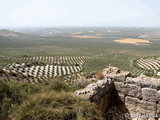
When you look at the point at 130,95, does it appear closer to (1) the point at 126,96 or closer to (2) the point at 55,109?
(1) the point at 126,96

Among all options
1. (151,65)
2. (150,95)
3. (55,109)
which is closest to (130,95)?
(150,95)

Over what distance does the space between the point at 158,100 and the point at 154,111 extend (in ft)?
2.46

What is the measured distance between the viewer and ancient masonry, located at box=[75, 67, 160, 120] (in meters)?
7.64

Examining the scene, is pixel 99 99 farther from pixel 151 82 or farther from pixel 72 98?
pixel 151 82

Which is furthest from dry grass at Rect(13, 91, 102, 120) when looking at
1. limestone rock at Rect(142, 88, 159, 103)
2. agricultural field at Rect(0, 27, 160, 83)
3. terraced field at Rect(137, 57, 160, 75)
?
terraced field at Rect(137, 57, 160, 75)

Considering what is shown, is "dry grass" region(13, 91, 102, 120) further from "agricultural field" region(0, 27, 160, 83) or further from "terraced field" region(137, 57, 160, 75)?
"terraced field" region(137, 57, 160, 75)

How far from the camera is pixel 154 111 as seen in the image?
25.4ft

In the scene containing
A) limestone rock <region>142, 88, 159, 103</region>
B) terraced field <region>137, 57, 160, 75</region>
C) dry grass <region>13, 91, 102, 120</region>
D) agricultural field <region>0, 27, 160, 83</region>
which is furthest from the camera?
terraced field <region>137, 57, 160, 75</region>

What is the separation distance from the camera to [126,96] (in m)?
8.76

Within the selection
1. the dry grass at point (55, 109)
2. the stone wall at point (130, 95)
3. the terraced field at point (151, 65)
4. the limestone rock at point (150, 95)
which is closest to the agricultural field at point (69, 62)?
the terraced field at point (151, 65)

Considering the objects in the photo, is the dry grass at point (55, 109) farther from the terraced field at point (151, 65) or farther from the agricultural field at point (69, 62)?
the terraced field at point (151, 65)

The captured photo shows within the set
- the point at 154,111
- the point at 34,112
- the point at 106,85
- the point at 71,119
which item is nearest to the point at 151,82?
the point at 154,111

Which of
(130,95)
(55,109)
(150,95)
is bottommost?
(130,95)

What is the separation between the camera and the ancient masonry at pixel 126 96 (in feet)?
25.1
